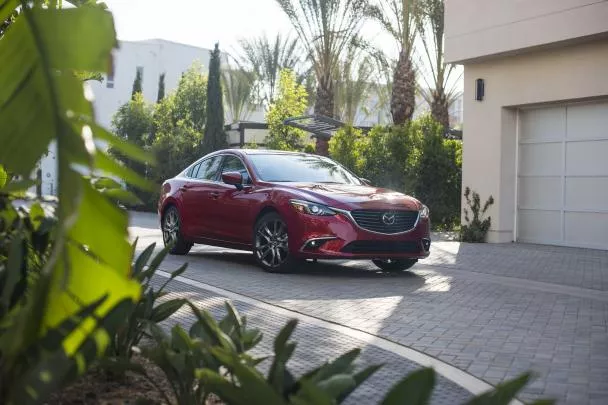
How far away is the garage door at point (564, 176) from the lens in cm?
1531

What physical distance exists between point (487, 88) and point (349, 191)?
23.9 ft

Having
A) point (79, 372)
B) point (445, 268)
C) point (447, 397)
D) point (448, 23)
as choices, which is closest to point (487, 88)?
point (448, 23)

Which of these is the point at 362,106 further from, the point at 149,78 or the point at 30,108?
the point at 30,108

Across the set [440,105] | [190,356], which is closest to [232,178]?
[190,356]

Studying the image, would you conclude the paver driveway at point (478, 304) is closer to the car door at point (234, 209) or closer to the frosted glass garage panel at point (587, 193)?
the car door at point (234, 209)

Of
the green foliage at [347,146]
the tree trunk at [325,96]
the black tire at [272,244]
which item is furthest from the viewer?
the tree trunk at [325,96]

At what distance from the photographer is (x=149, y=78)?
63.2m

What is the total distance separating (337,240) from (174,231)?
3785 millimetres

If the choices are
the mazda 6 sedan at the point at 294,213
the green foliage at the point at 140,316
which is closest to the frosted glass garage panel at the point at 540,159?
the mazda 6 sedan at the point at 294,213

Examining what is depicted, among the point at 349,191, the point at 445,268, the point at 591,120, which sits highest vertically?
the point at 591,120

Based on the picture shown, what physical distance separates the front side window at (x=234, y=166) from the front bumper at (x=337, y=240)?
5.40ft

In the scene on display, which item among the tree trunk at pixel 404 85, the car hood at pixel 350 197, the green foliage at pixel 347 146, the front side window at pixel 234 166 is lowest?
the car hood at pixel 350 197

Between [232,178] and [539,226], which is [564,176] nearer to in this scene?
[539,226]

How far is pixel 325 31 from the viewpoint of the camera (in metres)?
29.5
